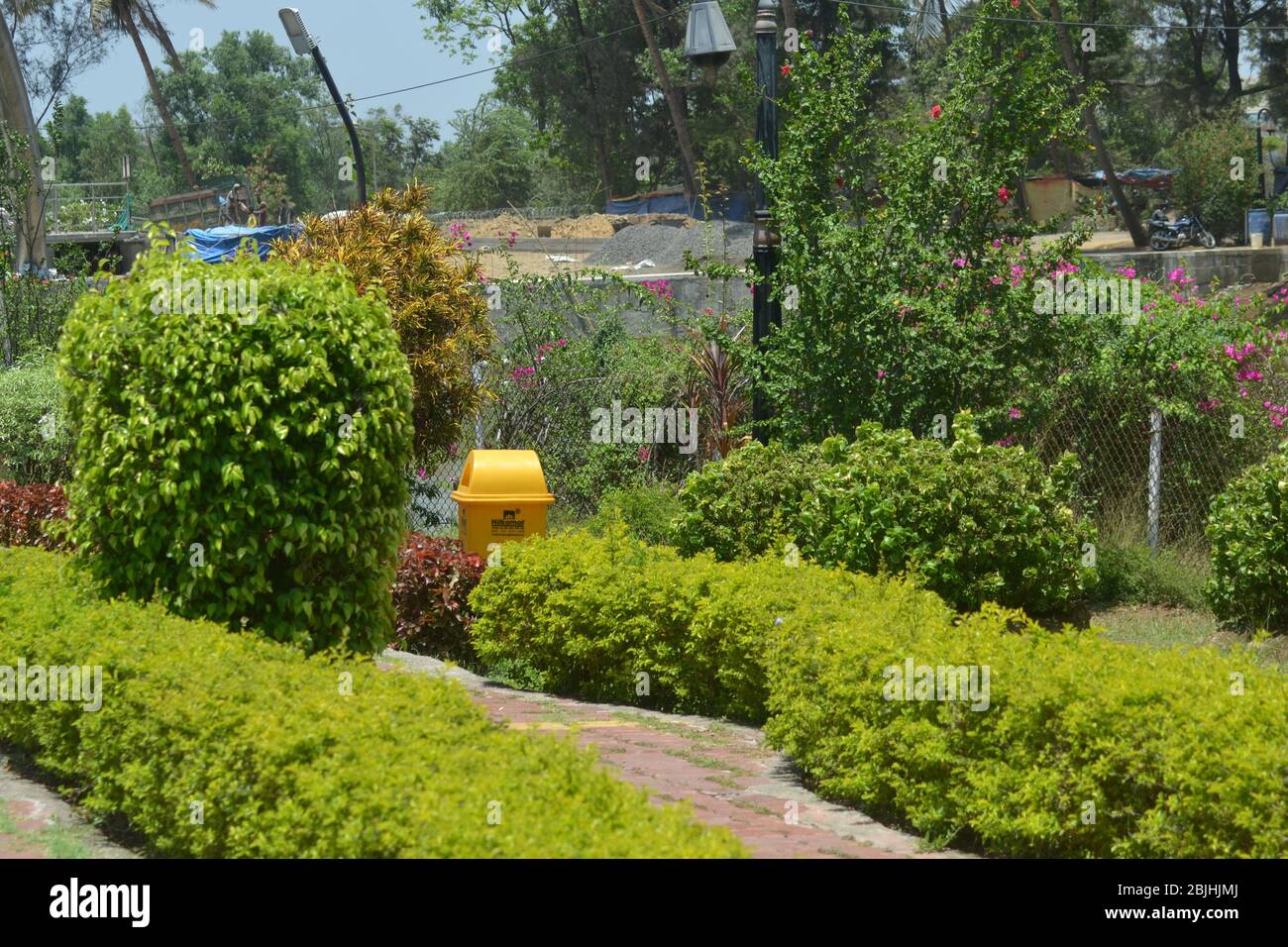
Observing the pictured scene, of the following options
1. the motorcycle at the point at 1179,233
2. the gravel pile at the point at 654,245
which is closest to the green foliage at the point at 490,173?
the gravel pile at the point at 654,245

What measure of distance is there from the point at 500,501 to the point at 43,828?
4814mm

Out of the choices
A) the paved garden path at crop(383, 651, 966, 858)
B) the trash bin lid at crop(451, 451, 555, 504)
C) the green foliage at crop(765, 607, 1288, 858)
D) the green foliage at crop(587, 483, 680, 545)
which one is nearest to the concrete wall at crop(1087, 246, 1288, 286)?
the green foliage at crop(587, 483, 680, 545)

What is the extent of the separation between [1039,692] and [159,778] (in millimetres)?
3206

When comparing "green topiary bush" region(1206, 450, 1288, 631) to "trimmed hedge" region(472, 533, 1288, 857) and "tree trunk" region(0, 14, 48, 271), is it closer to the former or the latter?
"trimmed hedge" region(472, 533, 1288, 857)

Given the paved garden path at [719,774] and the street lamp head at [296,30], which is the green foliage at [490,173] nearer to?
the street lamp head at [296,30]

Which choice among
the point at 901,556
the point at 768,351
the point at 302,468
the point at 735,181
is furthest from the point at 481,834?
the point at 735,181

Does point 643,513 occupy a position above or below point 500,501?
below

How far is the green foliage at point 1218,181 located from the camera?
107 feet

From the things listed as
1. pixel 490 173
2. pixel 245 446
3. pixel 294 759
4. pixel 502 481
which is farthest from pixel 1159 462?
pixel 490 173

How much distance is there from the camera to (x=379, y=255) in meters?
11.6

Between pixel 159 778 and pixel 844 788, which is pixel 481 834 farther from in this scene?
pixel 844 788

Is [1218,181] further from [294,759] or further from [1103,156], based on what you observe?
[294,759]

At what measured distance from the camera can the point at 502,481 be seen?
10.1 meters

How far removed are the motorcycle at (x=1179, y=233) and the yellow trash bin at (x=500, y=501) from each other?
2744cm
